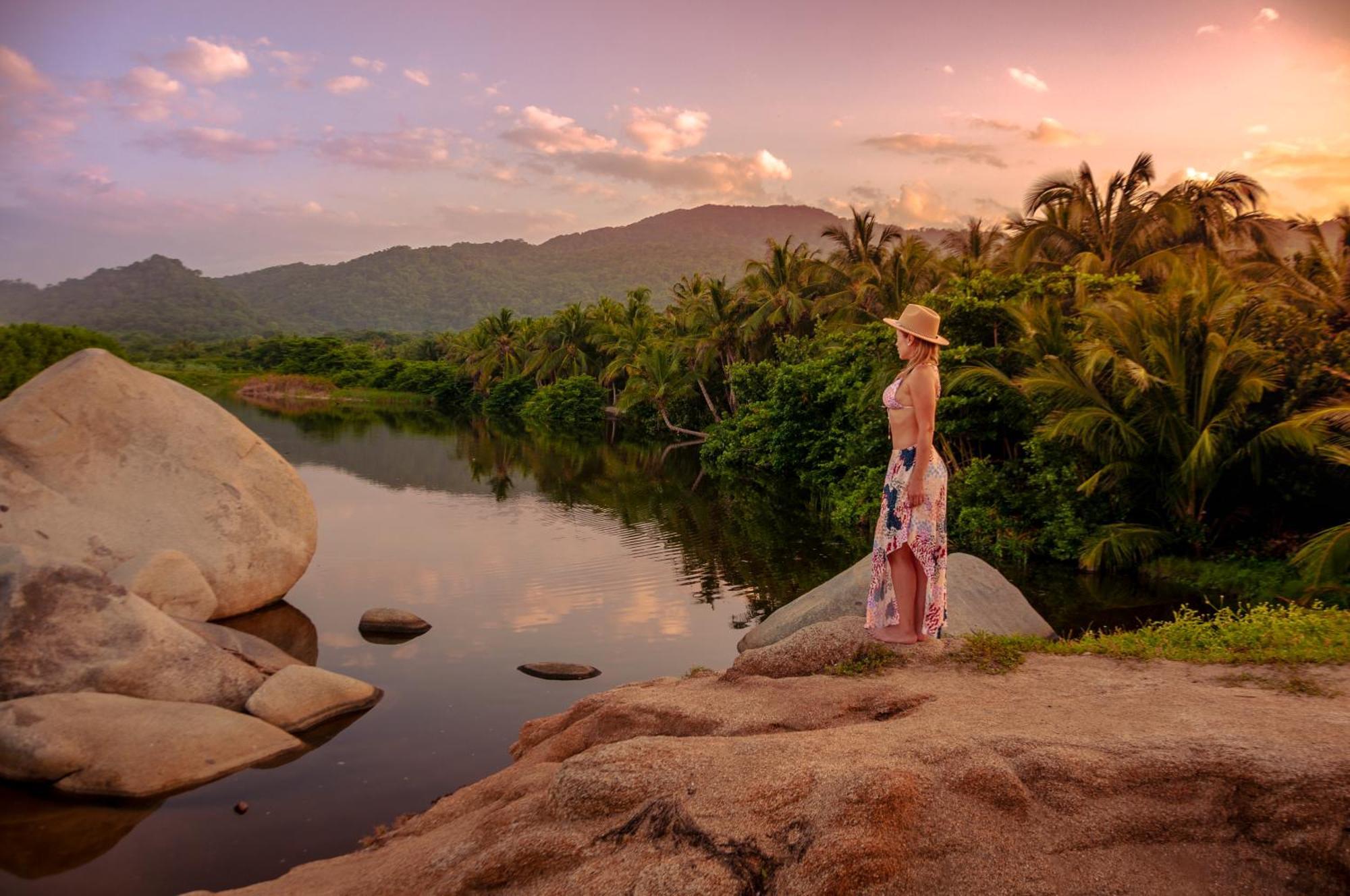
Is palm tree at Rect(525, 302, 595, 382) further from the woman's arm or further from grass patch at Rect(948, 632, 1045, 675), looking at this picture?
the woman's arm

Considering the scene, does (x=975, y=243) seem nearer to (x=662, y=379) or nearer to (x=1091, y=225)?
(x=1091, y=225)

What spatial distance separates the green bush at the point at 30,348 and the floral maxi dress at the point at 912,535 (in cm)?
2353

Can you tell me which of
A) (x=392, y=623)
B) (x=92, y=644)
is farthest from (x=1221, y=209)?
(x=92, y=644)

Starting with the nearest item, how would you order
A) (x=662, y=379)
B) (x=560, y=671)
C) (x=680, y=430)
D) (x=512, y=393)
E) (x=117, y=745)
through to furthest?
(x=117, y=745), (x=560, y=671), (x=662, y=379), (x=680, y=430), (x=512, y=393)

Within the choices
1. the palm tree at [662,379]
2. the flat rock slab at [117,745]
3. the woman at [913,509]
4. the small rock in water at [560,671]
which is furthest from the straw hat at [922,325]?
the palm tree at [662,379]

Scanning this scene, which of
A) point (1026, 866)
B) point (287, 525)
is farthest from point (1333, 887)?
point (287, 525)

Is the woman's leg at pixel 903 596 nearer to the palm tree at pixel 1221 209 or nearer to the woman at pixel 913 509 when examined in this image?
the woman at pixel 913 509

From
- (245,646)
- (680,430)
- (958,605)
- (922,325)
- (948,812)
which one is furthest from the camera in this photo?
(680,430)

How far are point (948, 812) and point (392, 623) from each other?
420 inches

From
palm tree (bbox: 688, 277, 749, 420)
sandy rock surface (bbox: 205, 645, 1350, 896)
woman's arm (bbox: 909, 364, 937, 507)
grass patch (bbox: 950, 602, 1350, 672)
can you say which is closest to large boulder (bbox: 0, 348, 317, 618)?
sandy rock surface (bbox: 205, 645, 1350, 896)

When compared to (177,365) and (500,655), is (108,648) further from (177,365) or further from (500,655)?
(177,365)

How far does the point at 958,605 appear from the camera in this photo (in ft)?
32.6

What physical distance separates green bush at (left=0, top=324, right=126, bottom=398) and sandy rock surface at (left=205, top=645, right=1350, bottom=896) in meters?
24.3

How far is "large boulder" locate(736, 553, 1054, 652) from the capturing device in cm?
991
